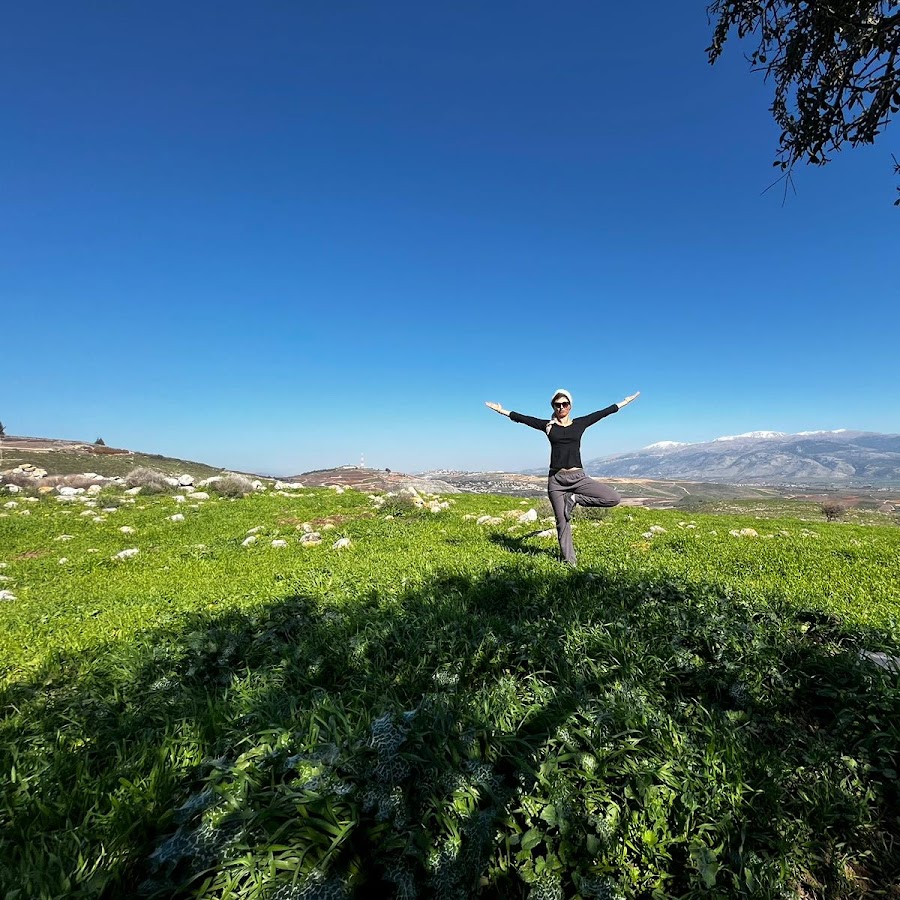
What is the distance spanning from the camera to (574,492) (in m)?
8.64

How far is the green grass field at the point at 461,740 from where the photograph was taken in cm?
228

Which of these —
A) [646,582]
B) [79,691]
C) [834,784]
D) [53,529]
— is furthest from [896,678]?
[53,529]

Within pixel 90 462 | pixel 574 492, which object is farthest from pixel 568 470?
pixel 90 462

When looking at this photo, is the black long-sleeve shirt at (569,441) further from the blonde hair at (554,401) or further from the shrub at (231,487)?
the shrub at (231,487)

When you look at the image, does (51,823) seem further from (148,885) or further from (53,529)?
(53,529)

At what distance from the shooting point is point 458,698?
3.47 metres

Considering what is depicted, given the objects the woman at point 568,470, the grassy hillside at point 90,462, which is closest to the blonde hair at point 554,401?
the woman at point 568,470

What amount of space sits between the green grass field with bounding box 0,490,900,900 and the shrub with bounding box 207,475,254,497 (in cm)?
1364

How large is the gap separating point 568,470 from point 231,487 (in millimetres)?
17139

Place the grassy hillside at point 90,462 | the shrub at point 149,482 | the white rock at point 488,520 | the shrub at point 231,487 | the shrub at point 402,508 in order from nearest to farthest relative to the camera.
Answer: the white rock at point 488,520 → the shrub at point 402,508 → the shrub at point 231,487 → the shrub at point 149,482 → the grassy hillside at point 90,462

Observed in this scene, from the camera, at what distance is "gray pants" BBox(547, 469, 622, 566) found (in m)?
8.40

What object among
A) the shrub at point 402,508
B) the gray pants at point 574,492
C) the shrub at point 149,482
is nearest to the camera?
the gray pants at point 574,492

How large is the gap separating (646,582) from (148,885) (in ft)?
19.1

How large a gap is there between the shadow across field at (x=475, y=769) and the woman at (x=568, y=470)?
378cm
